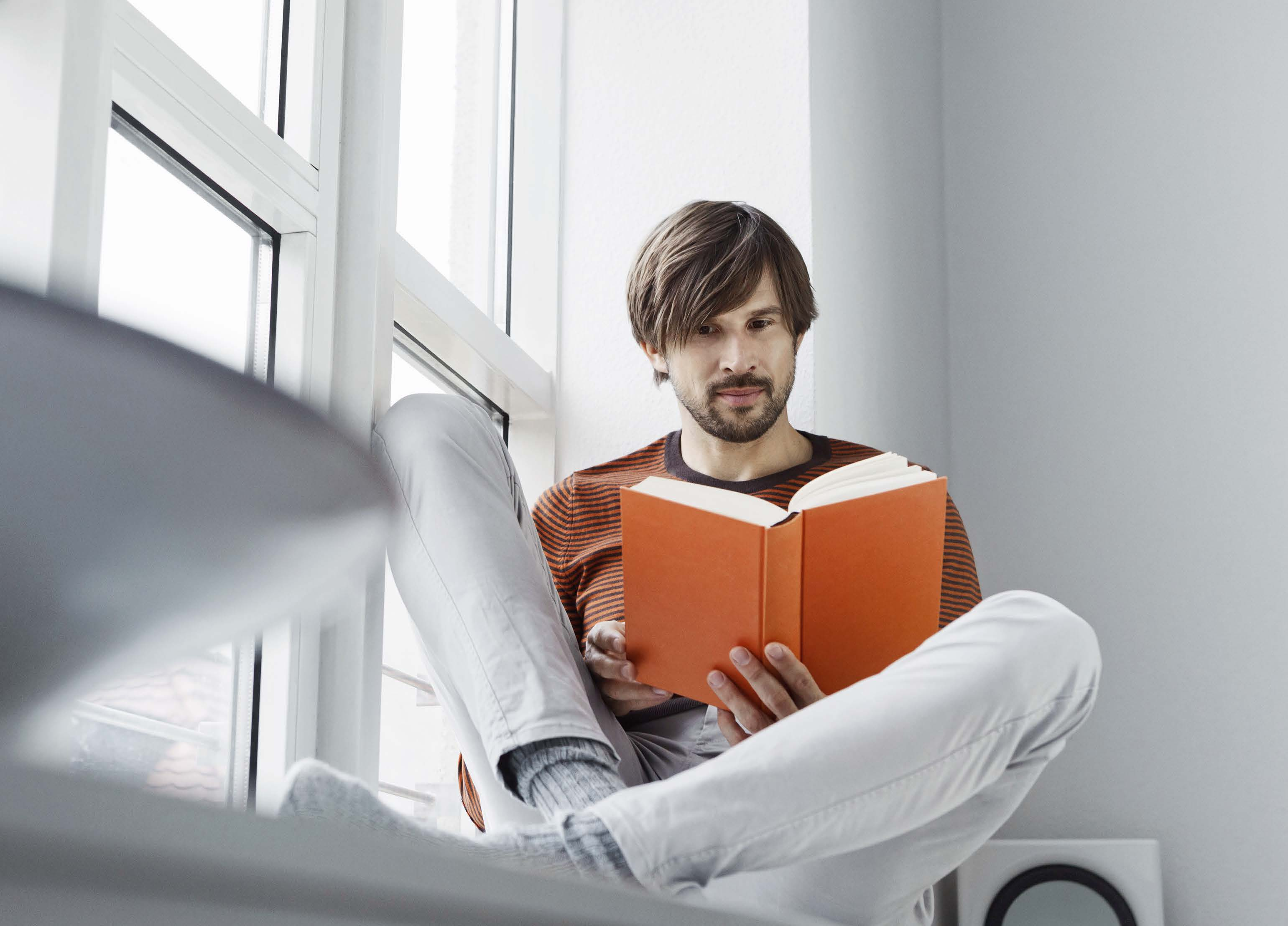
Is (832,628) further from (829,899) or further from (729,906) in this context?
(729,906)

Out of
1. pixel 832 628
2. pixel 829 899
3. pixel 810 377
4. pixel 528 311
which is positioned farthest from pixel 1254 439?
pixel 829 899

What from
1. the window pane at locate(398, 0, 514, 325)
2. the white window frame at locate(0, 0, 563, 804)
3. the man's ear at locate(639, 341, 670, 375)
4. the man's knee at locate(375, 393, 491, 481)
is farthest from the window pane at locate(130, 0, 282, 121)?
the man's ear at locate(639, 341, 670, 375)

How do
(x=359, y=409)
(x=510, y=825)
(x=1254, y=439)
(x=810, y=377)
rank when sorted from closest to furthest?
(x=510, y=825) < (x=359, y=409) < (x=810, y=377) < (x=1254, y=439)

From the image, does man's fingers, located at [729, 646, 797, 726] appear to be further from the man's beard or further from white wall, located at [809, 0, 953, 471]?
white wall, located at [809, 0, 953, 471]

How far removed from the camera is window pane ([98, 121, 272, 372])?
127cm

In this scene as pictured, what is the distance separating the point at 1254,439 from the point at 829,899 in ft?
6.04

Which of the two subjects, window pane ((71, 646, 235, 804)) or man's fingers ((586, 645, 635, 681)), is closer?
window pane ((71, 646, 235, 804))

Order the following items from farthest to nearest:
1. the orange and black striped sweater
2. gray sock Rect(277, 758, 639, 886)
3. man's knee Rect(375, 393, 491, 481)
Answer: the orange and black striped sweater
man's knee Rect(375, 393, 491, 481)
gray sock Rect(277, 758, 639, 886)

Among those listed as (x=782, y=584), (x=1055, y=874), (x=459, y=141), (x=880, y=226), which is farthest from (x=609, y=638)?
(x=880, y=226)

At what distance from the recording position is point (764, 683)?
1.13 metres

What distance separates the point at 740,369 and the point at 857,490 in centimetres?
58

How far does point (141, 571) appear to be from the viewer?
0.23 m

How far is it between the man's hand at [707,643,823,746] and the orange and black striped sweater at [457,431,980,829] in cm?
37

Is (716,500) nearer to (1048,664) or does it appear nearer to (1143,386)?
(1048,664)
